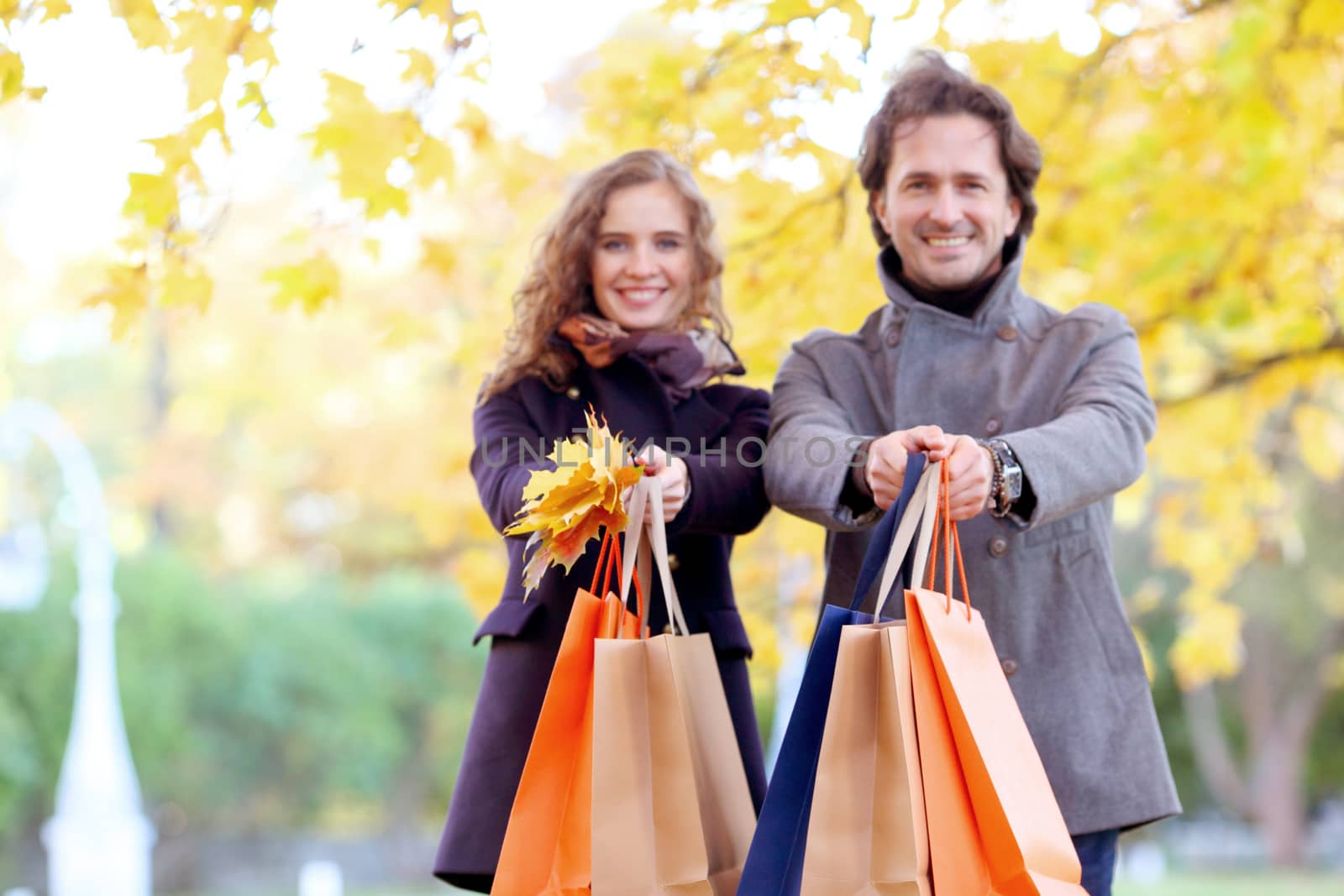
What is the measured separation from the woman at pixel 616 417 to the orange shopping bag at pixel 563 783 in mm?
143

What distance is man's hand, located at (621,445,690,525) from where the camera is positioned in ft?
7.46

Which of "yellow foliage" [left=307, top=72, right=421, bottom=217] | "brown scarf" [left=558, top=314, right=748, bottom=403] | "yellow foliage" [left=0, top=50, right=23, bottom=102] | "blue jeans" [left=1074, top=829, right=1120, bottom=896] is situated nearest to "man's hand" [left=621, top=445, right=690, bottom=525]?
"brown scarf" [left=558, top=314, right=748, bottom=403]

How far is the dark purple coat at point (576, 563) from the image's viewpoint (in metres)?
2.46

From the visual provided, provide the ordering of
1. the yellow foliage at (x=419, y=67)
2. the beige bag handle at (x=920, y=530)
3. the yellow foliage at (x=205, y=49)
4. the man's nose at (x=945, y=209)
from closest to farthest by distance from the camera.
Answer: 1. the beige bag handle at (x=920, y=530)
2. the man's nose at (x=945, y=209)
3. the yellow foliage at (x=205, y=49)
4. the yellow foliage at (x=419, y=67)

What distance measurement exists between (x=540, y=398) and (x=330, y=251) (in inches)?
44.9

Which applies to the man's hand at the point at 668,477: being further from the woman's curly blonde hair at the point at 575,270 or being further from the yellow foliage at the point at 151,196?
the yellow foliage at the point at 151,196

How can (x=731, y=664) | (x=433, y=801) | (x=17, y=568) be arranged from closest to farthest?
1. (x=731, y=664)
2. (x=17, y=568)
3. (x=433, y=801)

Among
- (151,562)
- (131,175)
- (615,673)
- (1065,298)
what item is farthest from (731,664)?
(151,562)

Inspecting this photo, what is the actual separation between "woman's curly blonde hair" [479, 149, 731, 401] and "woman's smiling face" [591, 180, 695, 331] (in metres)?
0.02

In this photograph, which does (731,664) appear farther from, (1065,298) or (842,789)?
(1065,298)

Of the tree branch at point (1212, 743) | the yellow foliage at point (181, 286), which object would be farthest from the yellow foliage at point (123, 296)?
the tree branch at point (1212, 743)

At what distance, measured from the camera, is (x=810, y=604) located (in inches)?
235

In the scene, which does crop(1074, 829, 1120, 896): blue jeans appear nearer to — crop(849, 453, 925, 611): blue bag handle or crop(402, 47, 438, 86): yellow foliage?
crop(849, 453, 925, 611): blue bag handle

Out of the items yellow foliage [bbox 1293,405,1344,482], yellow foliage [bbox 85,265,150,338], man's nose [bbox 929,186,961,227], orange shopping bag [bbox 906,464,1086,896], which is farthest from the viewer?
yellow foliage [bbox 1293,405,1344,482]
